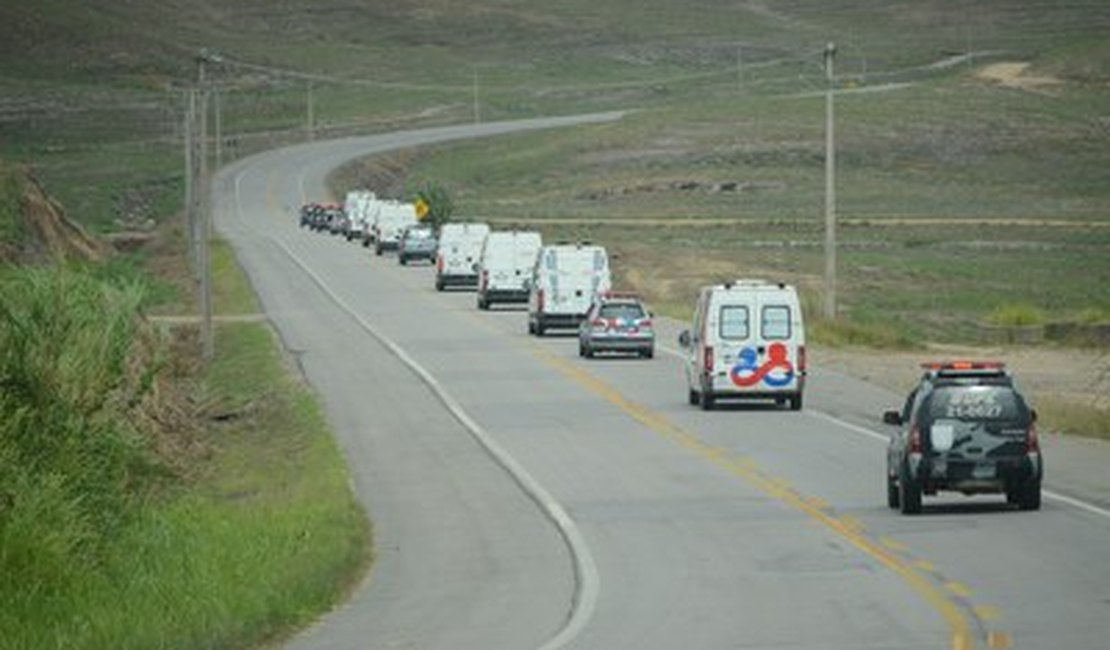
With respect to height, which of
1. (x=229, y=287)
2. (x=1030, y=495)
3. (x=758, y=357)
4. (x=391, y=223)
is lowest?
(x=229, y=287)

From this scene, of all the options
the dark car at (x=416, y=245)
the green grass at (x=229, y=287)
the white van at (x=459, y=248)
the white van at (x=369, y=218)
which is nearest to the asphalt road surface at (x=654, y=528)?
the green grass at (x=229, y=287)

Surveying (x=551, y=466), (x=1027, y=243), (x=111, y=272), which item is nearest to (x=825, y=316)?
(x=111, y=272)

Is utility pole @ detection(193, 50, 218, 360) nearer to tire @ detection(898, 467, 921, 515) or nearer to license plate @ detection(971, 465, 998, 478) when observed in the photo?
tire @ detection(898, 467, 921, 515)

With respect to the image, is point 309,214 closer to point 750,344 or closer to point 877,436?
point 750,344

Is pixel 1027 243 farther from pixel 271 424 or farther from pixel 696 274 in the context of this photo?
pixel 271 424

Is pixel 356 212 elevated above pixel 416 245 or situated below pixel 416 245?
above

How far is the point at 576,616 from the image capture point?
2539cm

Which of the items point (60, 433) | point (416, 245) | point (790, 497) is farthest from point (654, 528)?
point (416, 245)

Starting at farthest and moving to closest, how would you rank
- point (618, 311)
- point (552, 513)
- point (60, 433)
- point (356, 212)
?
point (356, 212) → point (618, 311) → point (552, 513) → point (60, 433)

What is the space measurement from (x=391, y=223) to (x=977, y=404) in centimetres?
8160

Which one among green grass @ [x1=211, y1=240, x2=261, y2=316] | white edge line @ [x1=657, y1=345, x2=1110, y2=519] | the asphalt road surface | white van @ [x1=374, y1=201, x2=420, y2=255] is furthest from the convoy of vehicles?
white van @ [x1=374, y1=201, x2=420, y2=255]

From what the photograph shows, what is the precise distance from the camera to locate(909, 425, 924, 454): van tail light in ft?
108

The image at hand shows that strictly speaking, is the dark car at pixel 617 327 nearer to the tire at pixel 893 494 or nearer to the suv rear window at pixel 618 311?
the suv rear window at pixel 618 311

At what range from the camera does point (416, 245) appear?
107 metres
